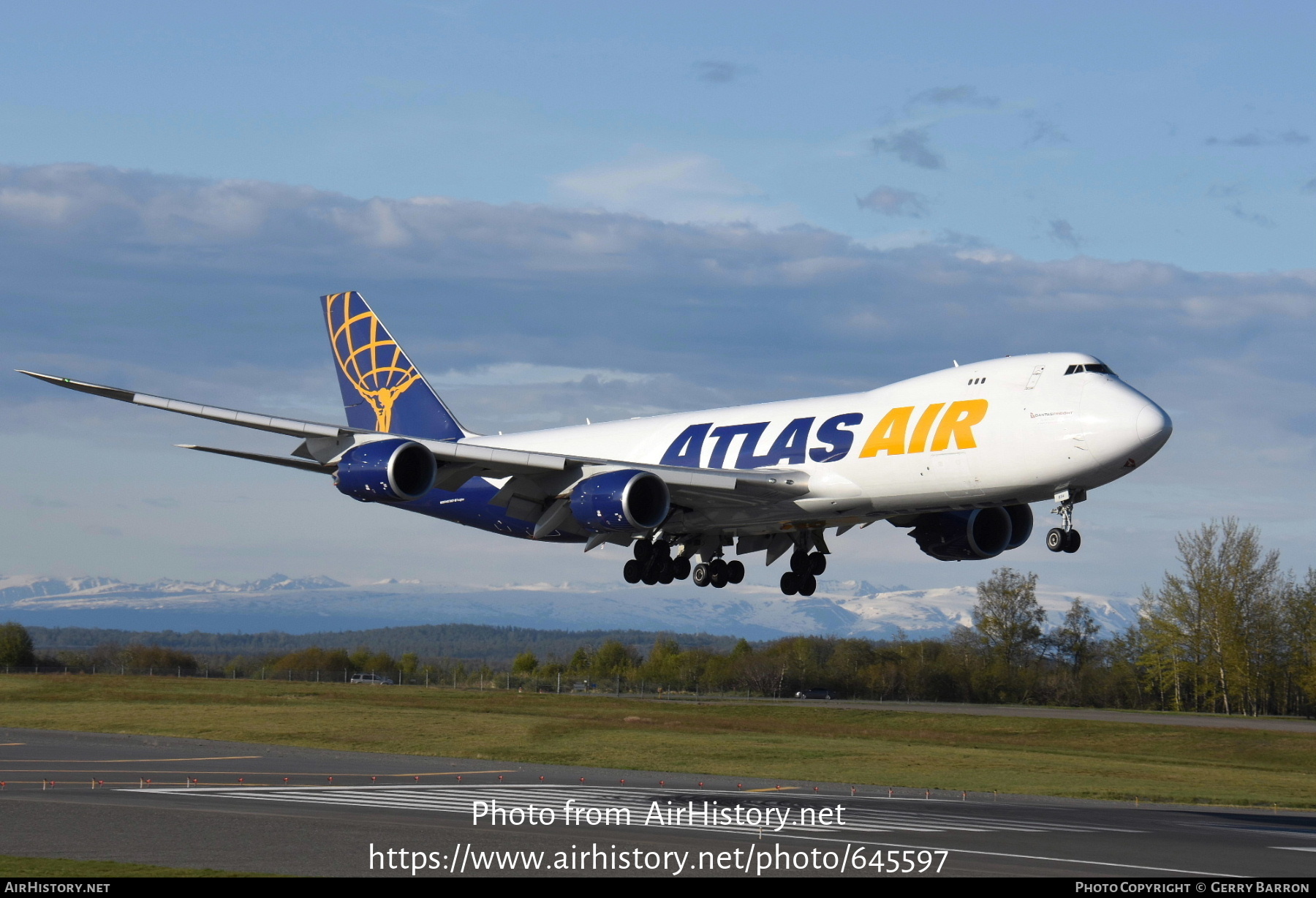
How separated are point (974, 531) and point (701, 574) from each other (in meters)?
9.43

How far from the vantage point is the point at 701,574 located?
45219mm

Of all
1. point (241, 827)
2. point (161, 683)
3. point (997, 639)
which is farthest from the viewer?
point (997, 639)

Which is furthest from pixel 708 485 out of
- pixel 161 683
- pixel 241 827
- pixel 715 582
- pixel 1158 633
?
pixel 1158 633

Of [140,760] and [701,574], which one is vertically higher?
[701,574]

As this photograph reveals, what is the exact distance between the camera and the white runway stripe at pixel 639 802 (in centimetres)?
3195

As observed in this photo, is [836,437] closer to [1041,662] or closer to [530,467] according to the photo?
[530,467]

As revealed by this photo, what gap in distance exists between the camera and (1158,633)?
114 m

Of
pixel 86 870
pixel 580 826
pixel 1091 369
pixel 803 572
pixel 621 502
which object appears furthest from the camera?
pixel 803 572

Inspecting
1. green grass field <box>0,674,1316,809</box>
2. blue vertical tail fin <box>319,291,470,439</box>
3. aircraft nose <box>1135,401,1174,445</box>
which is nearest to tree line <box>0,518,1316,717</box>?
green grass field <box>0,674,1316,809</box>

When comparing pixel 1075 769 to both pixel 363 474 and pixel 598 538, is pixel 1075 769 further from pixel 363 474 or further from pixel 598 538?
pixel 363 474

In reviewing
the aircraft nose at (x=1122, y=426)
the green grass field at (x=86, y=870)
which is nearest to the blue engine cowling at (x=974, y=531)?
the aircraft nose at (x=1122, y=426)

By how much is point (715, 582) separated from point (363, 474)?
13.3m

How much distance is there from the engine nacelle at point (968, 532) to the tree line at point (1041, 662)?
68955mm

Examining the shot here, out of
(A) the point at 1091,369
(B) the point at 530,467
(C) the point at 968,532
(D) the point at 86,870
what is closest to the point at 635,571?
(B) the point at 530,467
